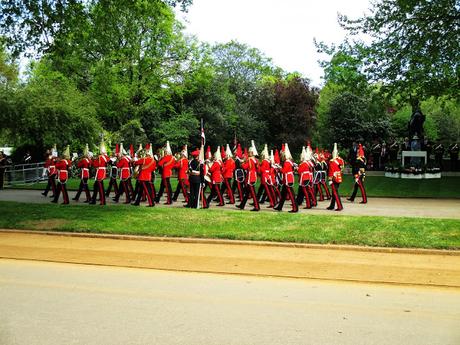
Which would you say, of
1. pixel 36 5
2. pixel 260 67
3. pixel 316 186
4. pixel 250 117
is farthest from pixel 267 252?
pixel 260 67

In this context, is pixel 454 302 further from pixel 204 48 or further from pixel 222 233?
pixel 204 48

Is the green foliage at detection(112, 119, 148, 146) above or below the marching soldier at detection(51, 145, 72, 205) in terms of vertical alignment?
above

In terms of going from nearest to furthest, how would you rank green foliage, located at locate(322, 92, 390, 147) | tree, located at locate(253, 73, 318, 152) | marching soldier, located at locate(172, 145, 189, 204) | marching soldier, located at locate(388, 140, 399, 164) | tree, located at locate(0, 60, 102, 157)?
marching soldier, located at locate(172, 145, 189, 204) → tree, located at locate(0, 60, 102, 157) → marching soldier, located at locate(388, 140, 399, 164) → green foliage, located at locate(322, 92, 390, 147) → tree, located at locate(253, 73, 318, 152)

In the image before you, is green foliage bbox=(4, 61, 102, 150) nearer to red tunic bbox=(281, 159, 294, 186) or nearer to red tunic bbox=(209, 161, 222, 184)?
red tunic bbox=(209, 161, 222, 184)

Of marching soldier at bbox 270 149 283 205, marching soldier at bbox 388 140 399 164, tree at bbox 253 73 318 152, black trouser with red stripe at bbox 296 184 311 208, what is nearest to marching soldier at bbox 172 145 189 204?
marching soldier at bbox 270 149 283 205

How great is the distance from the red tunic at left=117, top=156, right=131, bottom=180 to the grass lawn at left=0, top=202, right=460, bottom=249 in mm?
3660

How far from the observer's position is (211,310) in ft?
22.2

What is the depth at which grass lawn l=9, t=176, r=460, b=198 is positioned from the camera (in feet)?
A: 74.7

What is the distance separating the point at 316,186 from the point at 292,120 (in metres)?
28.0

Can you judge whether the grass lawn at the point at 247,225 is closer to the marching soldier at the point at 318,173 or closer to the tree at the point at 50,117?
the marching soldier at the point at 318,173

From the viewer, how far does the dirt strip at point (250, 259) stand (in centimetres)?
892

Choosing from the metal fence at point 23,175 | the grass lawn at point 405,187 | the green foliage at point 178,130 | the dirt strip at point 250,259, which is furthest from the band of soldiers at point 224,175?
the green foliage at point 178,130

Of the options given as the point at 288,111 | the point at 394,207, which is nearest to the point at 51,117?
the point at 394,207

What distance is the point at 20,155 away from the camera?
37.6m
